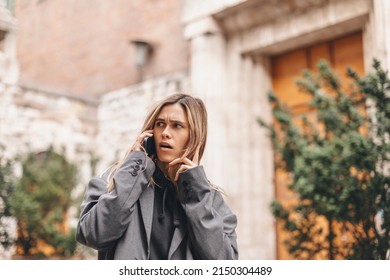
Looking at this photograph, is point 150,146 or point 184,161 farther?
point 150,146

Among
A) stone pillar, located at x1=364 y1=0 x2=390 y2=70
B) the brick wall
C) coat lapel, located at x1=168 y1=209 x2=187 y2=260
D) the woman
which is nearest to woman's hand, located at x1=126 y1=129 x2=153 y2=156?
the woman

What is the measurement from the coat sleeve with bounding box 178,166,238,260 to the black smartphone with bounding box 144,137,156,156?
0.19 m

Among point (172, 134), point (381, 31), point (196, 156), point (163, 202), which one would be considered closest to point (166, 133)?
point (172, 134)

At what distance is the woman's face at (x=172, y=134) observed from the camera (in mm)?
1689

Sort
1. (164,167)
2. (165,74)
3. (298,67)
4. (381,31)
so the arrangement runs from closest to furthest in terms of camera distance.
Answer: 1. (164,167)
2. (381,31)
3. (298,67)
4. (165,74)

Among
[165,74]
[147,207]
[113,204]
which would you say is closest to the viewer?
[113,204]

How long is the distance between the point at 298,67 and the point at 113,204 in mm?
4524

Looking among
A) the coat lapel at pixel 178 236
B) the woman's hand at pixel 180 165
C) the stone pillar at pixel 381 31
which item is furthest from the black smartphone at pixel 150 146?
the stone pillar at pixel 381 31

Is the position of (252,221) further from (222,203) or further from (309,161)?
(222,203)

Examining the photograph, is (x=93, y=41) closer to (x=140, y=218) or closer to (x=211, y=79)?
(x=211, y=79)

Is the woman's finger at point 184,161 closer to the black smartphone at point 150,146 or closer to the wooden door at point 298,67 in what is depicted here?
the black smartphone at point 150,146

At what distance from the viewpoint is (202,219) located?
1581mm

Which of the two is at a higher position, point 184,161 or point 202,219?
point 184,161
